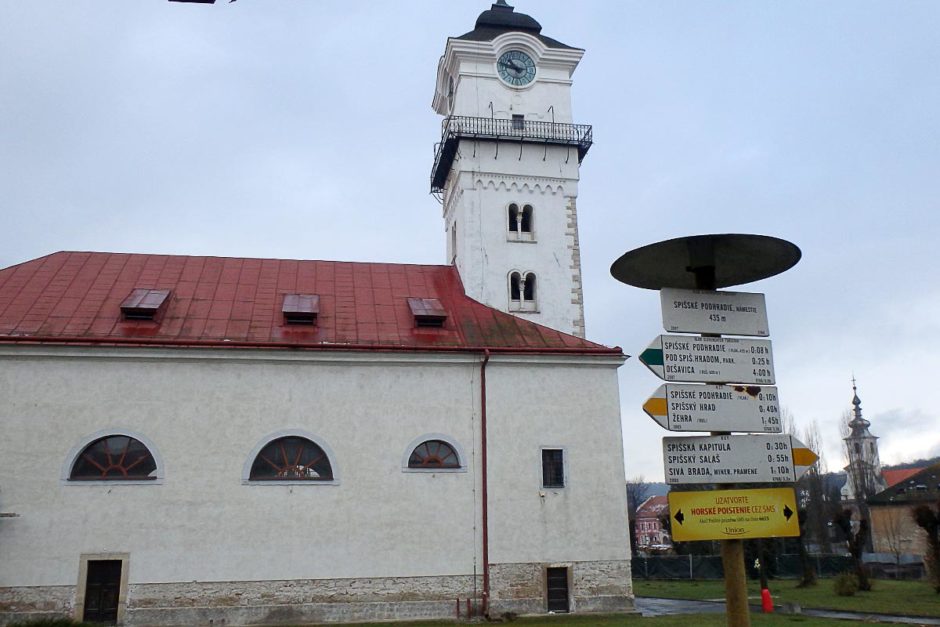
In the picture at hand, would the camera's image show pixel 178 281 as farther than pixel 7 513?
Yes

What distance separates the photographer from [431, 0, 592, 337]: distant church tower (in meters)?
26.4

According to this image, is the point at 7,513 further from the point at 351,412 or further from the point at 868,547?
the point at 868,547

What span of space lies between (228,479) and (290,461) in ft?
5.38

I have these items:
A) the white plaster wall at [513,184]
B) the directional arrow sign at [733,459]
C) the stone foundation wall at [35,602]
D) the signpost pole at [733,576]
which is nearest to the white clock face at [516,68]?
the white plaster wall at [513,184]

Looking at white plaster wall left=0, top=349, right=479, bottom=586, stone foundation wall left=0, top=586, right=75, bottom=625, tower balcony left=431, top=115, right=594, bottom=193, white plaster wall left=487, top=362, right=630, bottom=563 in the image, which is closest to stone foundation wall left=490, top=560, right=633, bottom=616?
white plaster wall left=487, top=362, right=630, bottom=563

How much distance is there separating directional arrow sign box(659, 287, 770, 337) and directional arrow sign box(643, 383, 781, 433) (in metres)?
0.50

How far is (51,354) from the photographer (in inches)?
795

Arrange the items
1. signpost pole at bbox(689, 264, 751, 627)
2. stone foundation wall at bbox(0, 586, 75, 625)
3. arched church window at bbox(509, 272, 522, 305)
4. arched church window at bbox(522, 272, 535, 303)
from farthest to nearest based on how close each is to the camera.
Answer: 1. arched church window at bbox(522, 272, 535, 303)
2. arched church window at bbox(509, 272, 522, 305)
3. stone foundation wall at bbox(0, 586, 75, 625)
4. signpost pole at bbox(689, 264, 751, 627)

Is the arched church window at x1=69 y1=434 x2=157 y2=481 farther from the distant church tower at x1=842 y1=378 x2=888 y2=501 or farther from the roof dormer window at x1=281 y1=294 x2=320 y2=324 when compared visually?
the distant church tower at x1=842 y1=378 x2=888 y2=501

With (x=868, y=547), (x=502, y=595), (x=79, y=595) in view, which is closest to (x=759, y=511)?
(x=502, y=595)

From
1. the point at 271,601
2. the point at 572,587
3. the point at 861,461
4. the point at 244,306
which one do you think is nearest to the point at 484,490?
the point at 572,587

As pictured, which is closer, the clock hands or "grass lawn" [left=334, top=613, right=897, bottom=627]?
"grass lawn" [left=334, top=613, right=897, bottom=627]

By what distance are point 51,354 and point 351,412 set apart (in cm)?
802

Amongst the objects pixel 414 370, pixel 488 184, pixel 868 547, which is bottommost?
pixel 868 547
